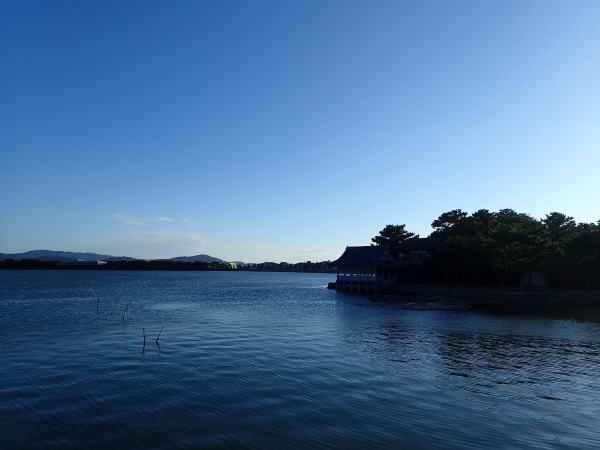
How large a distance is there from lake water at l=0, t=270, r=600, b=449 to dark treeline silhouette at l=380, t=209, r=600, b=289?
892 inches

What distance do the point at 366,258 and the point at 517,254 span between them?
20788mm

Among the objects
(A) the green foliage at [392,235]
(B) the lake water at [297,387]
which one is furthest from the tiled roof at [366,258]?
(B) the lake water at [297,387]

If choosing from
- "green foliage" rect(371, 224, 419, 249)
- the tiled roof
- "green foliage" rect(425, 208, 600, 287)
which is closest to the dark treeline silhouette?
"green foliage" rect(425, 208, 600, 287)

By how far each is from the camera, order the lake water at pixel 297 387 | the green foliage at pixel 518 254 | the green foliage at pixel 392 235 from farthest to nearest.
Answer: the green foliage at pixel 392 235 < the green foliage at pixel 518 254 < the lake water at pixel 297 387

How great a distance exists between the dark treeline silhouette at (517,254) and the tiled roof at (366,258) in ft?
20.2

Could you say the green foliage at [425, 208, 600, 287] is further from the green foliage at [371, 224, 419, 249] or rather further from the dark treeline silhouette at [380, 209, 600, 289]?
the green foliage at [371, 224, 419, 249]

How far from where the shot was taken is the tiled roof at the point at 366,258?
57688 millimetres

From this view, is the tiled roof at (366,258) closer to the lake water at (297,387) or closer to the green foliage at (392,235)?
the green foliage at (392,235)

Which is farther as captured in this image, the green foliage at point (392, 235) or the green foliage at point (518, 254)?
the green foliage at point (392, 235)

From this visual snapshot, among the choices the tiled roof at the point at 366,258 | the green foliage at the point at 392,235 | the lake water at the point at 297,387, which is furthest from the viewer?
the green foliage at the point at 392,235

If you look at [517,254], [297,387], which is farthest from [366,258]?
[297,387]

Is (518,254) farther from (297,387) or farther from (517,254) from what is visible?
(297,387)

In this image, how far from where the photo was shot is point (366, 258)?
2341 inches

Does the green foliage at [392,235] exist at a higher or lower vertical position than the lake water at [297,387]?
higher
